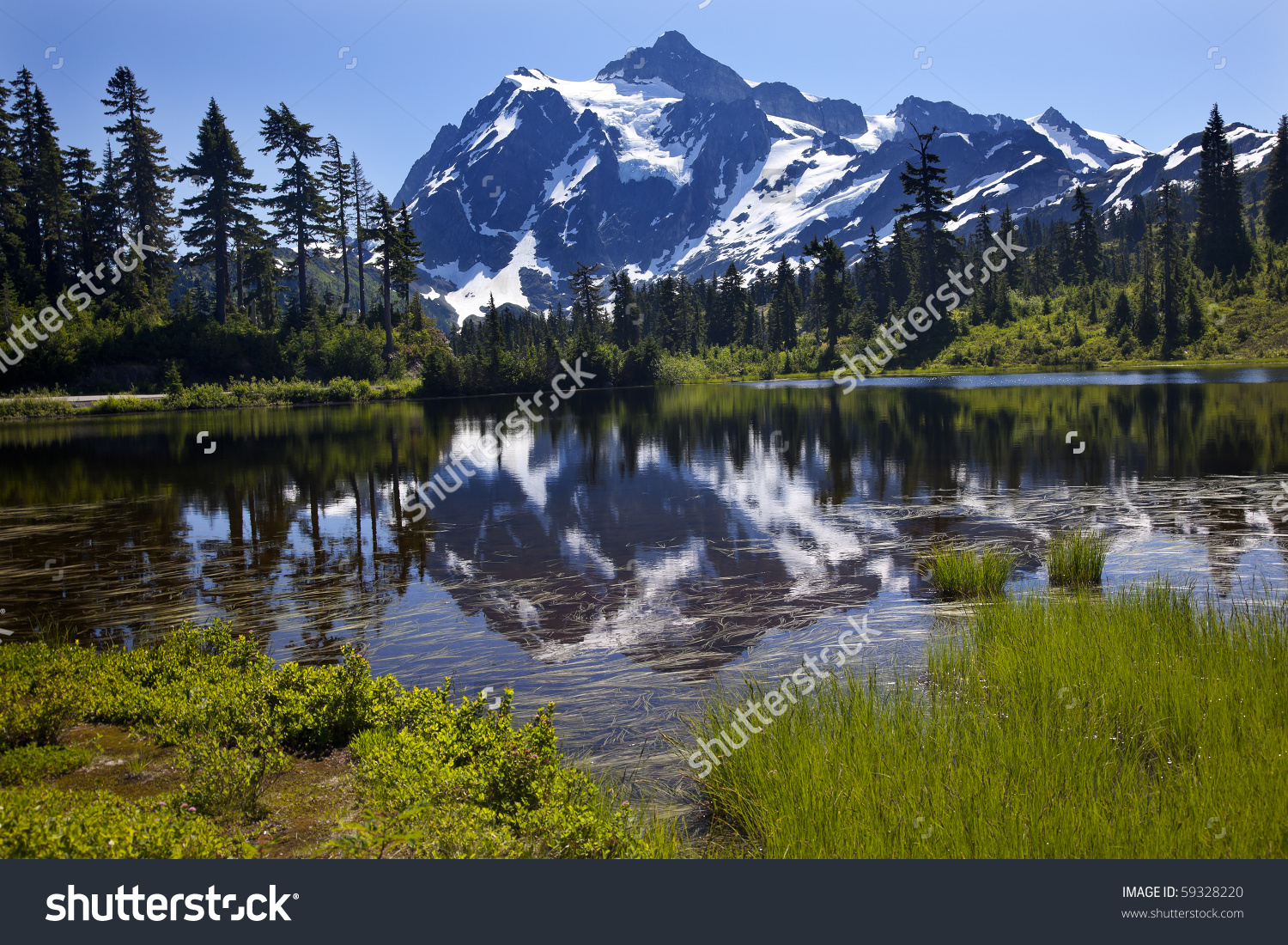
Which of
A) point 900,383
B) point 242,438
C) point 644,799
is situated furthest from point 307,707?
point 900,383

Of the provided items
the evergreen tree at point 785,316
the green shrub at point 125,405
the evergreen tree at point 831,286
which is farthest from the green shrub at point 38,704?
the evergreen tree at point 785,316

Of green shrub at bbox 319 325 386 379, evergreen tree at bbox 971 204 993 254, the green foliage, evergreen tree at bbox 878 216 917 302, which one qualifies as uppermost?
evergreen tree at bbox 971 204 993 254

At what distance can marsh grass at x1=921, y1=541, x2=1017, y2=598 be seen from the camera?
1094cm

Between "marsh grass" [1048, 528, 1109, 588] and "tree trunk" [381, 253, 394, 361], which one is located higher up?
"tree trunk" [381, 253, 394, 361]

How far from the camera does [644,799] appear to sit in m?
5.95

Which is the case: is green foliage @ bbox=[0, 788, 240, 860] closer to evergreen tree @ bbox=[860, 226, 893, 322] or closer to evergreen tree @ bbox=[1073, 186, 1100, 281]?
evergreen tree @ bbox=[860, 226, 893, 322]

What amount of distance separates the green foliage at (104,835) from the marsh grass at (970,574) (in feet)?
31.2

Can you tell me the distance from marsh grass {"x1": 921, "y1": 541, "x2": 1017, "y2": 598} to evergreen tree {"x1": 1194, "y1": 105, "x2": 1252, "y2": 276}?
126 m

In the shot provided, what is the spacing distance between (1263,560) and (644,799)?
11.1 meters

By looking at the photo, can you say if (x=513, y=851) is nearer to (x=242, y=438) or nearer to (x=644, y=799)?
(x=644, y=799)

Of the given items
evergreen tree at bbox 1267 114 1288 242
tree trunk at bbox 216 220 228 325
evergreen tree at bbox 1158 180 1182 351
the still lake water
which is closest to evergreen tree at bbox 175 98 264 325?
tree trunk at bbox 216 220 228 325

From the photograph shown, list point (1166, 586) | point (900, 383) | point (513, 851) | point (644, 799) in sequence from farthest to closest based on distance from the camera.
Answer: point (900, 383) < point (1166, 586) < point (644, 799) < point (513, 851)

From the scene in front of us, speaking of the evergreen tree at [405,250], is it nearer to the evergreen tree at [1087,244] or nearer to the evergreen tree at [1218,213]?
the evergreen tree at [1087,244]

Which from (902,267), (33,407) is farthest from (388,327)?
(902,267)
